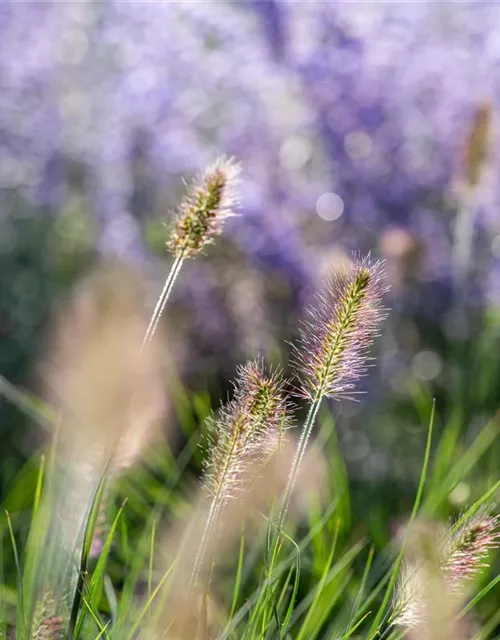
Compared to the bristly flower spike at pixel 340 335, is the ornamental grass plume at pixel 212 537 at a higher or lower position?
lower

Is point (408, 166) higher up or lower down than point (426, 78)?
lower down

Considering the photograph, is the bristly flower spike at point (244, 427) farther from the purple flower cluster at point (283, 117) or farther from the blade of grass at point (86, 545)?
the purple flower cluster at point (283, 117)

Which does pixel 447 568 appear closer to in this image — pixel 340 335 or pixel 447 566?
pixel 447 566

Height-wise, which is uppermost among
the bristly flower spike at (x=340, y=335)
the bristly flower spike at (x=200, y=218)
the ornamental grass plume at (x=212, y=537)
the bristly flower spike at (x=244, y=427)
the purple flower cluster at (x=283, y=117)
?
the purple flower cluster at (x=283, y=117)

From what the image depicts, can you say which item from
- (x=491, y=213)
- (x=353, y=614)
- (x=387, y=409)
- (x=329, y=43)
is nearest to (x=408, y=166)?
(x=491, y=213)

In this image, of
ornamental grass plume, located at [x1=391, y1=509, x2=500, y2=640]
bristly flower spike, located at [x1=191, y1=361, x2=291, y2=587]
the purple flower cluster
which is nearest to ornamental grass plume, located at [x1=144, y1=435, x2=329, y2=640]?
bristly flower spike, located at [x1=191, y1=361, x2=291, y2=587]

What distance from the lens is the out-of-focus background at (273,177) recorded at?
2922mm

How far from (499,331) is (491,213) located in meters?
0.42

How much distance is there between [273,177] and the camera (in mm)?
3229

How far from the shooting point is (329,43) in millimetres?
3273

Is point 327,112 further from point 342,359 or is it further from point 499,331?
point 342,359

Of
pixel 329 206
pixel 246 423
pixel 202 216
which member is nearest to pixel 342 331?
pixel 246 423

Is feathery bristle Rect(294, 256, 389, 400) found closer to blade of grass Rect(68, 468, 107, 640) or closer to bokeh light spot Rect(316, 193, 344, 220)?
blade of grass Rect(68, 468, 107, 640)

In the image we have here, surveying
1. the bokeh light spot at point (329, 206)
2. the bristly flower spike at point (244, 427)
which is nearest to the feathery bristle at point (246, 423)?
the bristly flower spike at point (244, 427)
